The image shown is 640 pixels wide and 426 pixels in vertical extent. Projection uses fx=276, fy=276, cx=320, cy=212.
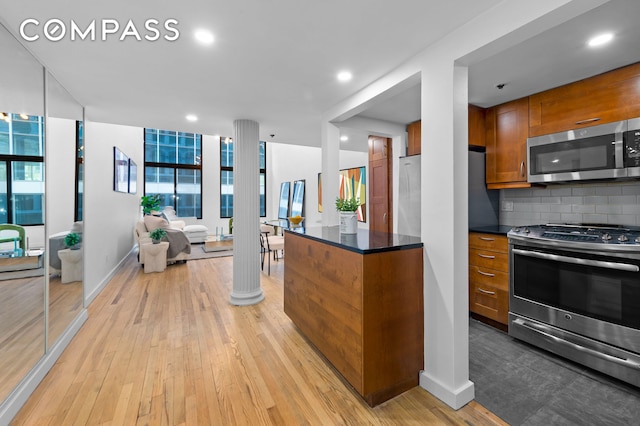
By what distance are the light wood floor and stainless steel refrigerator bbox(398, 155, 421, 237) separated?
1848mm

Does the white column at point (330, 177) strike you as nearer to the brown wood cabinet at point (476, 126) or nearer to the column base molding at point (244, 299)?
the column base molding at point (244, 299)

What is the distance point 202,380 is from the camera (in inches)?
78.3

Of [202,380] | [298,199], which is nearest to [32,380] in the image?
[202,380]

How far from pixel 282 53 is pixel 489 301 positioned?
9.85 ft

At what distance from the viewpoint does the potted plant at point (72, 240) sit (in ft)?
8.61

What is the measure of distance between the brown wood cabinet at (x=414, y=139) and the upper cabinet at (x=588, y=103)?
1.20 metres

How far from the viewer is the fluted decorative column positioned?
11.8 ft

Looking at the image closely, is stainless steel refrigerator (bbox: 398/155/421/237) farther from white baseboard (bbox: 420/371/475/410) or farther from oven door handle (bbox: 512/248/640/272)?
white baseboard (bbox: 420/371/475/410)

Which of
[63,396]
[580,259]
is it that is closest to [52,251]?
[63,396]

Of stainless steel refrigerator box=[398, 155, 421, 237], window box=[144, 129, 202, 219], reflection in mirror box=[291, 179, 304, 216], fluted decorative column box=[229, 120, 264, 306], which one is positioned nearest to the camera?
stainless steel refrigerator box=[398, 155, 421, 237]

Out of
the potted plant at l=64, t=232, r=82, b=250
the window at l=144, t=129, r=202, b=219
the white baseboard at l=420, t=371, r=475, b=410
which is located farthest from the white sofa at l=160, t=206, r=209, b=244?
the white baseboard at l=420, t=371, r=475, b=410

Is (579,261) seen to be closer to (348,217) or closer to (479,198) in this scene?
(479,198)

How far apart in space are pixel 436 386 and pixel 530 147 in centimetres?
239

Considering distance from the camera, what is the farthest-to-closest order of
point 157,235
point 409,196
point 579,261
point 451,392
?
1. point 157,235
2. point 409,196
3. point 579,261
4. point 451,392
